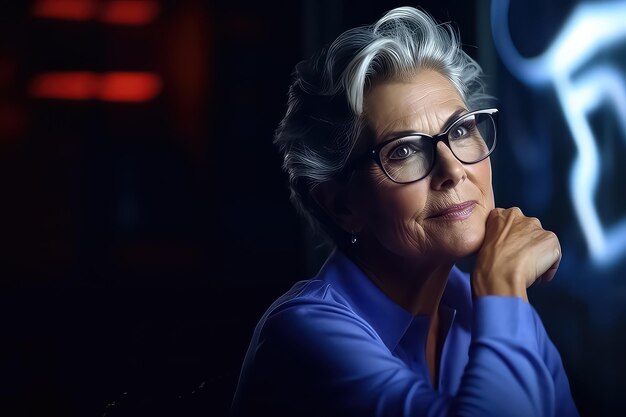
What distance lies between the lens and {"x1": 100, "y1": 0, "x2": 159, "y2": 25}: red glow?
2.30m

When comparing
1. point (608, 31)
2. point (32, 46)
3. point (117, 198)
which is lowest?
point (117, 198)

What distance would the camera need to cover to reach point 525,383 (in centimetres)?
67

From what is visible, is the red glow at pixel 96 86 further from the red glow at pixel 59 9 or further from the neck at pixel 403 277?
the neck at pixel 403 277

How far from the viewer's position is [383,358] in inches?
28.5

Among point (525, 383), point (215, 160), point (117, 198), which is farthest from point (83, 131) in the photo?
point (525, 383)

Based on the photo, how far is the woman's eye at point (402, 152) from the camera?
79 cm

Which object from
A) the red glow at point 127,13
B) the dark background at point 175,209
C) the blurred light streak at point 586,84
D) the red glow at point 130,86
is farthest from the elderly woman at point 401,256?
the red glow at point 127,13

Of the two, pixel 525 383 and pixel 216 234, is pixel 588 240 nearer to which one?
pixel 525 383

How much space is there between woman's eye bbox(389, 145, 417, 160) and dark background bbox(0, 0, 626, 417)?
30cm

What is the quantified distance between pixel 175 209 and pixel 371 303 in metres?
1.33

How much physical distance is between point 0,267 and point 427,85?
168 centimetres

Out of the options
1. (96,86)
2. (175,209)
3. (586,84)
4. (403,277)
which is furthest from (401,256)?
(96,86)

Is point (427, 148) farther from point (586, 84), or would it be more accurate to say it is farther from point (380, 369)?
point (586, 84)

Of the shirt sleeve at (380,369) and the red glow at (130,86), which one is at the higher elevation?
the red glow at (130,86)
